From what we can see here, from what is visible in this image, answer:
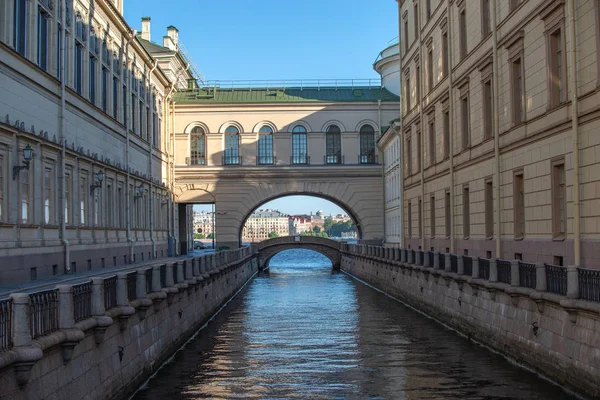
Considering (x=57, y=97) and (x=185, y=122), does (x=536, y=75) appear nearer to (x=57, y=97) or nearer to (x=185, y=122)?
(x=57, y=97)

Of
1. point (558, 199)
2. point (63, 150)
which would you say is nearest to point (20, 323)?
point (558, 199)

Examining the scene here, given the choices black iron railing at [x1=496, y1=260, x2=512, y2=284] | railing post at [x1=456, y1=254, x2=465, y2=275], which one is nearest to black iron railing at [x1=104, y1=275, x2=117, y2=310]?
black iron railing at [x1=496, y1=260, x2=512, y2=284]

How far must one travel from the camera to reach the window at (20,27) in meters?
23.8

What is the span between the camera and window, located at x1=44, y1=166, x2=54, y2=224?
26.6m

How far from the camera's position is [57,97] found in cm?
2822

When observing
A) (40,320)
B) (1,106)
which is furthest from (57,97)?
(40,320)

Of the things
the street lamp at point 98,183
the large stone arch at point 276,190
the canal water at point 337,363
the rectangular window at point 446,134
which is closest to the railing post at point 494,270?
the canal water at point 337,363

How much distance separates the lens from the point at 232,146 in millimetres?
60250

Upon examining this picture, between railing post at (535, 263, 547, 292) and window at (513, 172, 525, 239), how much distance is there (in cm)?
682

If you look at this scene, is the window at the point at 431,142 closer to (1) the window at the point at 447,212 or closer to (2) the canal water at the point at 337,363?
(1) the window at the point at 447,212

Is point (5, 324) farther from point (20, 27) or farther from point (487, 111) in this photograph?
point (487, 111)

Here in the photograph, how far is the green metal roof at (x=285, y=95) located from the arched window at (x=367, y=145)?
2.19 m

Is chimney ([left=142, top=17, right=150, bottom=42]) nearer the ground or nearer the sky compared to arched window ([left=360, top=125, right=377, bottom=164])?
nearer the sky

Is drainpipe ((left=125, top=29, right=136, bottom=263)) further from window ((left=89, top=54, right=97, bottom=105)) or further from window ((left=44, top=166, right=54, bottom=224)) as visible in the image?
window ((left=44, top=166, right=54, bottom=224))
